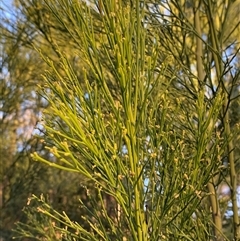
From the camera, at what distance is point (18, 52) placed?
6.15 m

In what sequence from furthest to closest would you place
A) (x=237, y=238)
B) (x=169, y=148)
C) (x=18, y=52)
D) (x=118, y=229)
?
(x=18, y=52), (x=237, y=238), (x=118, y=229), (x=169, y=148)

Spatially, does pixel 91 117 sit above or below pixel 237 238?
above

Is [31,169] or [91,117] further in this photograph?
[31,169]

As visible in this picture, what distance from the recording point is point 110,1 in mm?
1987

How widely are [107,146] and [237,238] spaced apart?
92 cm

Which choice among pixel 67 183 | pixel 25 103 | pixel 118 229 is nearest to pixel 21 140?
pixel 25 103

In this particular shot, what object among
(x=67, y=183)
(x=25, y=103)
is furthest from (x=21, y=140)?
(x=67, y=183)

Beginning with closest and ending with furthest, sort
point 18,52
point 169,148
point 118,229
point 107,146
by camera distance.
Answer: point 107,146, point 169,148, point 118,229, point 18,52

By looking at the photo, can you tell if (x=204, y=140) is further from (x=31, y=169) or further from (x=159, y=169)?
(x=31, y=169)

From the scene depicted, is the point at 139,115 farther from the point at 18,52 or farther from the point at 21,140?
the point at 21,140

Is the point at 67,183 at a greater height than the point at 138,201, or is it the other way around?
the point at 67,183

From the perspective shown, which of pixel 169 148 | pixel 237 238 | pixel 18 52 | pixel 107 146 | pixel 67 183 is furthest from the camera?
pixel 67 183

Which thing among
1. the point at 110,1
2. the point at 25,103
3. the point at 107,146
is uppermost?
the point at 25,103

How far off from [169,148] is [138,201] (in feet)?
0.85
